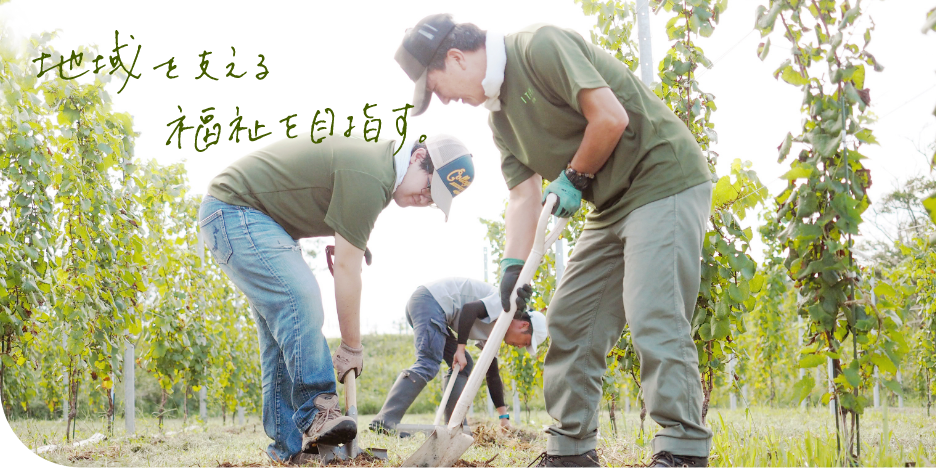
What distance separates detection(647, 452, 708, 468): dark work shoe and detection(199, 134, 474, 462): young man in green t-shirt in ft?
3.33

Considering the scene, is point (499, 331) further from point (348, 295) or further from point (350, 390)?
point (350, 390)

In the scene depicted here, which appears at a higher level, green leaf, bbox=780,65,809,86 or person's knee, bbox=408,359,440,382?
green leaf, bbox=780,65,809,86

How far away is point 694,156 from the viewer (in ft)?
6.35

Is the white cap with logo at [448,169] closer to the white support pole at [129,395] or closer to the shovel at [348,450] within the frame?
the shovel at [348,450]

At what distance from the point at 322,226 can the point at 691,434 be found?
147 cm

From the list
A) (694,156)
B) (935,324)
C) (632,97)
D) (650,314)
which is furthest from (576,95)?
(935,324)

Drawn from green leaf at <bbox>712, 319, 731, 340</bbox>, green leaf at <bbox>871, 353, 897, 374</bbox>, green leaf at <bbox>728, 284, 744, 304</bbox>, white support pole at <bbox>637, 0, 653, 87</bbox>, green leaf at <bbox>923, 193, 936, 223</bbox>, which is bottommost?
green leaf at <bbox>871, 353, 897, 374</bbox>

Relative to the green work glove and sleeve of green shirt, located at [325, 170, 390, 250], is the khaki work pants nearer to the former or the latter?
the green work glove

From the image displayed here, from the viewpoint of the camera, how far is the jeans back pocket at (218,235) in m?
2.33

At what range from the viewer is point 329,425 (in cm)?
219

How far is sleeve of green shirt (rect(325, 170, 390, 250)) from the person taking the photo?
2240mm

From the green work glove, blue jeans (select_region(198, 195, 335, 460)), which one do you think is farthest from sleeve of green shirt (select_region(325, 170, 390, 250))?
the green work glove

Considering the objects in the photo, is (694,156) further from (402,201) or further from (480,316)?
(480,316)

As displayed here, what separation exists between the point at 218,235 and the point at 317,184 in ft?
1.29
